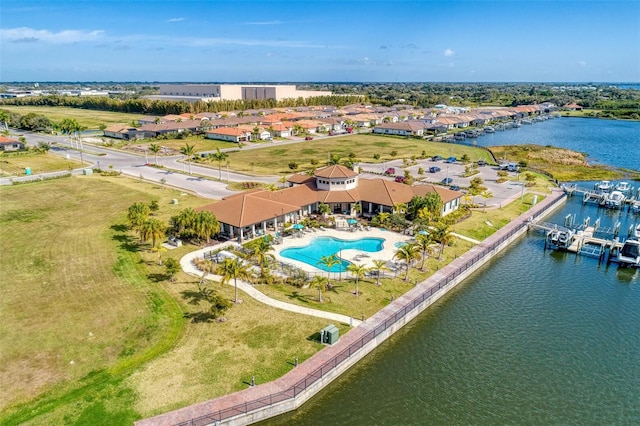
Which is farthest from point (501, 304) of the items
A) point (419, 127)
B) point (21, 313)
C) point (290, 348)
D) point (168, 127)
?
point (168, 127)

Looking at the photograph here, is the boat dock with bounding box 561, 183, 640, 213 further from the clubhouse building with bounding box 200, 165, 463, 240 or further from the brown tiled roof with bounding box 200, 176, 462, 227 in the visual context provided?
the brown tiled roof with bounding box 200, 176, 462, 227

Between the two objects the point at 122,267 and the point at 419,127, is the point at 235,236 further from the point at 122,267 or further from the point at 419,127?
the point at 419,127

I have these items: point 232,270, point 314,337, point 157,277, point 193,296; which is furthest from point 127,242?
point 314,337

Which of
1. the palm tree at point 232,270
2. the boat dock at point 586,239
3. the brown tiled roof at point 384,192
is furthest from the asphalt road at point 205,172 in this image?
the palm tree at point 232,270

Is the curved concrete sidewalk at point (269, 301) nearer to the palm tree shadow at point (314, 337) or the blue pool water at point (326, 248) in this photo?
the palm tree shadow at point (314, 337)

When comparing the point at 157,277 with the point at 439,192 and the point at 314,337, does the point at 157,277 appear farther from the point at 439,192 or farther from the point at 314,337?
the point at 439,192

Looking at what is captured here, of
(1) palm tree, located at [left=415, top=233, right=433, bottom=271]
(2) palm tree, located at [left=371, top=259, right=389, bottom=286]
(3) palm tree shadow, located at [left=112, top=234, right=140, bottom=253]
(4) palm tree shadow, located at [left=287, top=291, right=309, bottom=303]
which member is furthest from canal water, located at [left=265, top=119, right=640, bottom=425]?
(3) palm tree shadow, located at [left=112, top=234, right=140, bottom=253]
